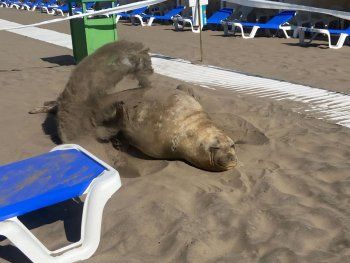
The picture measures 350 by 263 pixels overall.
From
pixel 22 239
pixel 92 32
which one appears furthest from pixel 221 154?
pixel 92 32

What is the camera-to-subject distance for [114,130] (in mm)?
4023

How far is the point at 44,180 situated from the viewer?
267 cm

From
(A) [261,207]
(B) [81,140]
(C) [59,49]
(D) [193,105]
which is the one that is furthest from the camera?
(C) [59,49]

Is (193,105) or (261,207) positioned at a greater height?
(193,105)

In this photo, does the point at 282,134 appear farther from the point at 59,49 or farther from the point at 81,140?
the point at 59,49

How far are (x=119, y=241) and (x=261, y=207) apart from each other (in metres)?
0.98

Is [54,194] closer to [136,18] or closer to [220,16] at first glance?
[220,16]

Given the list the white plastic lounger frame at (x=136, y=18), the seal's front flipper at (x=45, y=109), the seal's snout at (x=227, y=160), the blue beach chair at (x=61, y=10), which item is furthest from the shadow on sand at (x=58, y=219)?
the blue beach chair at (x=61, y=10)

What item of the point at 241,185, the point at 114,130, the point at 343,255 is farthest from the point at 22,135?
the point at 343,255

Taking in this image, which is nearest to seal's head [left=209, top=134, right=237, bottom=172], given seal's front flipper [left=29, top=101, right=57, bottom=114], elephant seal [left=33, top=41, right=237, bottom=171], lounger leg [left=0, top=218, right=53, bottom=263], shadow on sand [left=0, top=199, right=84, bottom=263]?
elephant seal [left=33, top=41, right=237, bottom=171]

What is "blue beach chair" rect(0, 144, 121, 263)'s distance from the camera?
2296mm

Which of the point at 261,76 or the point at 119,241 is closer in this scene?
the point at 119,241

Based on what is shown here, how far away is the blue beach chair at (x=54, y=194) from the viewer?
2296mm

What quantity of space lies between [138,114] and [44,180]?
130 centimetres
